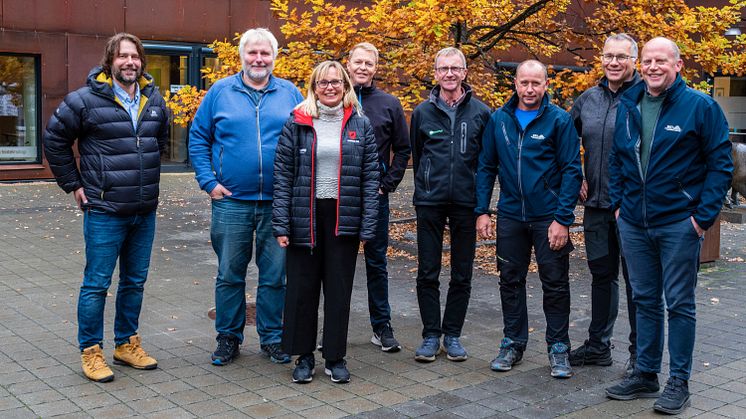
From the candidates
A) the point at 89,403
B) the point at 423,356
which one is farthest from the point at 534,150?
the point at 89,403

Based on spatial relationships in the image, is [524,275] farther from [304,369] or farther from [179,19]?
[179,19]

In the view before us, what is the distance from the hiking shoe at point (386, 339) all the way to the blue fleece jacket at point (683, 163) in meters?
A: 1.98

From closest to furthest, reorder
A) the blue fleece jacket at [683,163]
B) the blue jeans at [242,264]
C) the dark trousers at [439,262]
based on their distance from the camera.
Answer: the blue fleece jacket at [683,163], the blue jeans at [242,264], the dark trousers at [439,262]

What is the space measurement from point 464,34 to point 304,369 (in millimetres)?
6451

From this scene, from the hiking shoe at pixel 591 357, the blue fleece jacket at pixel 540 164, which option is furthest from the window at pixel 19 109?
the hiking shoe at pixel 591 357

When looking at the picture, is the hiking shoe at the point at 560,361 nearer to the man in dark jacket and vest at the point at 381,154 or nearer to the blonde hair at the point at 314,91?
the man in dark jacket and vest at the point at 381,154

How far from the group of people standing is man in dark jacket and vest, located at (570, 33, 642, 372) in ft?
0.04

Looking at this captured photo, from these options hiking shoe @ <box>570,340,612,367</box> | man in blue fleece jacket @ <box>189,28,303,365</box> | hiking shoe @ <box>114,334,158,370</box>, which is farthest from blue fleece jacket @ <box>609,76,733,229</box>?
hiking shoe @ <box>114,334,158,370</box>

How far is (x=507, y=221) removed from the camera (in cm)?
607

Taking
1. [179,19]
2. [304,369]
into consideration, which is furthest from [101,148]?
[179,19]

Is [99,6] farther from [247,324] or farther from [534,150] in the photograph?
[534,150]

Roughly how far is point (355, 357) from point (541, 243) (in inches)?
59.3

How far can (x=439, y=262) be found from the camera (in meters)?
6.29

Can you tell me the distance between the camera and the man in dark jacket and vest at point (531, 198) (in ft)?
19.2
